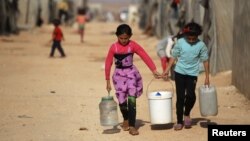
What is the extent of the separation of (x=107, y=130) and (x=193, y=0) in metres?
8.95

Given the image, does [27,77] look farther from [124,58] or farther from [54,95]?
[124,58]

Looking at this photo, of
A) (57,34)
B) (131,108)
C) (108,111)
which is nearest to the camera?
(108,111)

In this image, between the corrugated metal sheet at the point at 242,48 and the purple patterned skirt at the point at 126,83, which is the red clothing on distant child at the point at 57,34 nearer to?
the corrugated metal sheet at the point at 242,48

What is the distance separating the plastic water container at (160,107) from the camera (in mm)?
7094

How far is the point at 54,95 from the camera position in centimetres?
1043

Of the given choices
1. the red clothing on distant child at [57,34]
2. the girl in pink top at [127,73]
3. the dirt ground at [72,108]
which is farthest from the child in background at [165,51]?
the red clothing on distant child at [57,34]

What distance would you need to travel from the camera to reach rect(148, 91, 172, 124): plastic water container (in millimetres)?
7094

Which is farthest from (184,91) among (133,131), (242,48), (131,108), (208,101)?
(242,48)

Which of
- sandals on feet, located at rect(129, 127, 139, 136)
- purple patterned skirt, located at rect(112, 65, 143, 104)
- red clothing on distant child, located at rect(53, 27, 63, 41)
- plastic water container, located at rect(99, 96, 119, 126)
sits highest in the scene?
red clothing on distant child, located at rect(53, 27, 63, 41)

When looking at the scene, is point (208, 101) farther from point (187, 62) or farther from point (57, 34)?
point (57, 34)

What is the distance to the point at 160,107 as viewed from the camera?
710cm

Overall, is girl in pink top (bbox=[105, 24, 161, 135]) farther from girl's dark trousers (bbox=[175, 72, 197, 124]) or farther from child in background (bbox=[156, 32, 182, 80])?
child in background (bbox=[156, 32, 182, 80])

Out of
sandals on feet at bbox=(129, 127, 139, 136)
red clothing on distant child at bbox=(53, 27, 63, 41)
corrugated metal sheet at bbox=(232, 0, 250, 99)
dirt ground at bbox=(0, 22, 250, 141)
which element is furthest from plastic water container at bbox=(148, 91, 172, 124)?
red clothing on distant child at bbox=(53, 27, 63, 41)

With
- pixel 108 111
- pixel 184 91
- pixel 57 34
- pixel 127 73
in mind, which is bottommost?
pixel 108 111
